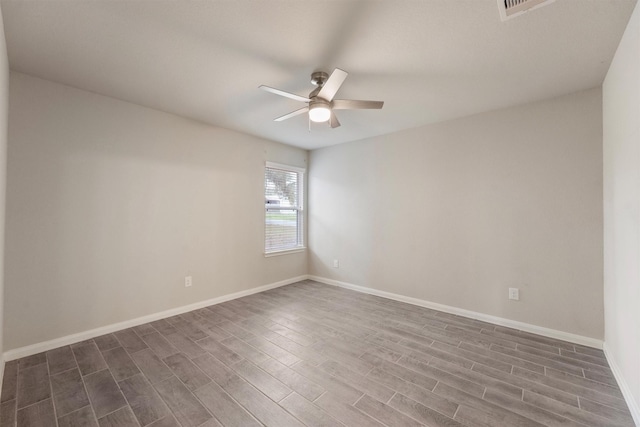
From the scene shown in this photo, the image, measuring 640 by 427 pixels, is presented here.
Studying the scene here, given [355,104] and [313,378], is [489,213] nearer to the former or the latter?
[355,104]

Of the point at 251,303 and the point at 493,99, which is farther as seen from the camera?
the point at 251,303

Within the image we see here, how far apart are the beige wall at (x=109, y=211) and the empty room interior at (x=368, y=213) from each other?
0.06 ft

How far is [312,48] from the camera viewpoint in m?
1.92

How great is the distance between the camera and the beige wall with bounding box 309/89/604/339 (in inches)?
100

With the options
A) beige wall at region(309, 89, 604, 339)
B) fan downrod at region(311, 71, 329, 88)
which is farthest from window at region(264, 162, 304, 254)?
fan downrod at region(311, 71, 329, 88)

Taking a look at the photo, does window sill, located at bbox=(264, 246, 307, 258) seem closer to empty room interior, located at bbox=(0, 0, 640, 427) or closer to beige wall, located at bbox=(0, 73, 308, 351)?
empty room interior, located at bbox=(0, 0, 640, 427)

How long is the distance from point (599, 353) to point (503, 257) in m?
1.06

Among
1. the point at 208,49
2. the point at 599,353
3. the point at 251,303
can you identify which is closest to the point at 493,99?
the point at 599,353

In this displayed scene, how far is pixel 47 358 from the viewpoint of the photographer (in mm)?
2234

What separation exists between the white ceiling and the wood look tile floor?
2.41m

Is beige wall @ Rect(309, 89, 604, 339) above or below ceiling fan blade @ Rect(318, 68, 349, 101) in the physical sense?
below

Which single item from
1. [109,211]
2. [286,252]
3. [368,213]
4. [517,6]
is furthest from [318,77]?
[286,252]

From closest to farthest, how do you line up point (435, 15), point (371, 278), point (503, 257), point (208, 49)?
1. point (435, 15)
2. point (208, 49)
3. point (503, 257)
4. point (371, 278)

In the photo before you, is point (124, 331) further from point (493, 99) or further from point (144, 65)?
point (493, 99)
